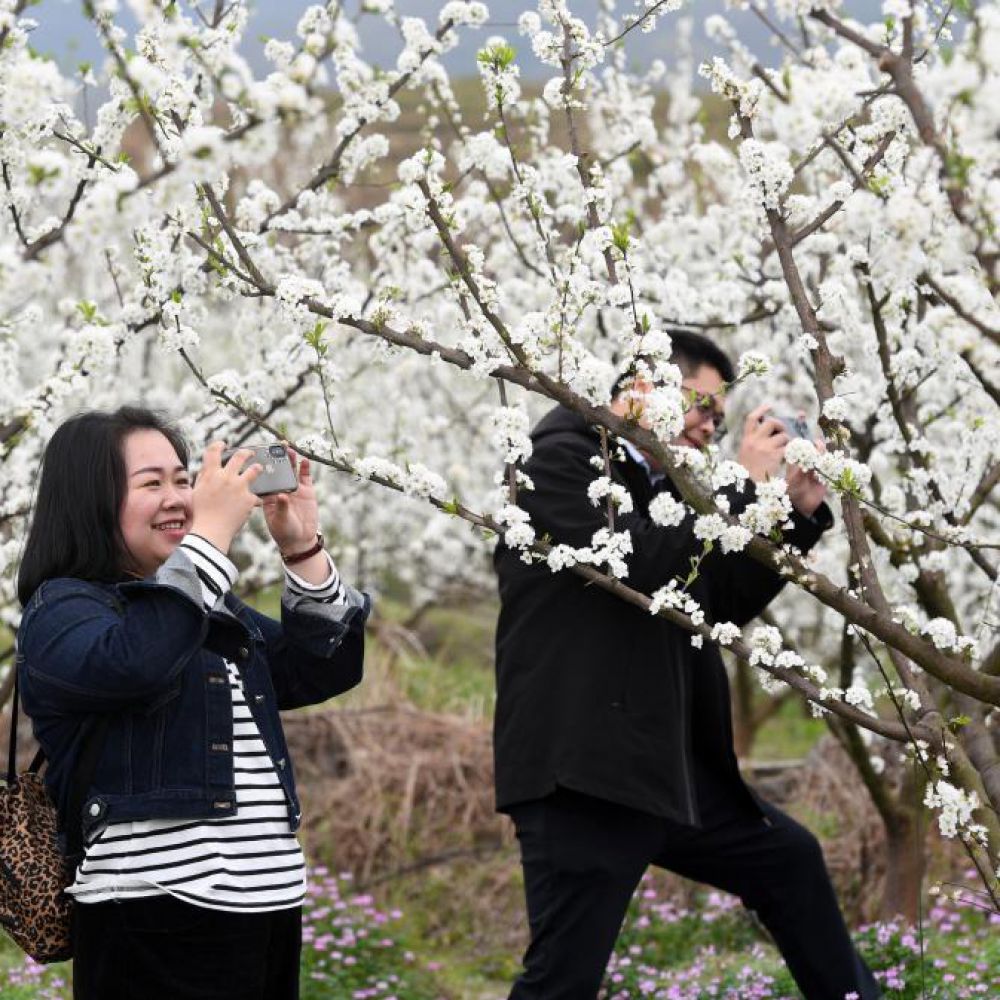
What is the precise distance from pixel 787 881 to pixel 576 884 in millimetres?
744

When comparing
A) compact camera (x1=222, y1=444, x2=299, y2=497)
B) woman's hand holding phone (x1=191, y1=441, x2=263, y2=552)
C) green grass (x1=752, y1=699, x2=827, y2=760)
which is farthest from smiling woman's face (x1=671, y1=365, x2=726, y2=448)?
green grass (x1=752, y1=699, x2=827, y2=760)

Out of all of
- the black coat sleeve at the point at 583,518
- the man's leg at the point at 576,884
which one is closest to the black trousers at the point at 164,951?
the man's leg at the point at 576,884

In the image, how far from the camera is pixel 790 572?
283 cm

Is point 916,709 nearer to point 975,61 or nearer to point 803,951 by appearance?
point 803,951

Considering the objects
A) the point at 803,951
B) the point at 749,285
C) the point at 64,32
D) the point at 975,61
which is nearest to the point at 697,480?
the point at 975,61

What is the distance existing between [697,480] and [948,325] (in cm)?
93

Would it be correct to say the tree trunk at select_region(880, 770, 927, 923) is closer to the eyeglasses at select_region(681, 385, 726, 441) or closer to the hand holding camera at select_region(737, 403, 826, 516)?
the eyeglasses at select_region(681, 385, 726, 441)

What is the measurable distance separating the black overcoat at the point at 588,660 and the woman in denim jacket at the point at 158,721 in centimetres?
77

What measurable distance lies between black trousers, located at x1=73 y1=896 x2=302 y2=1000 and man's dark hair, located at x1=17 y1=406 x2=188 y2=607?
2.10 ft

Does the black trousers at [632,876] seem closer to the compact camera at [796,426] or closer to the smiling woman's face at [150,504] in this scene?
the compact camera at [796,426]

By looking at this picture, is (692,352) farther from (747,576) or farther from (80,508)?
(80,508)

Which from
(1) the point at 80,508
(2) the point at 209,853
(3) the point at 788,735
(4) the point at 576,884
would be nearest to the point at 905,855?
(4) the point at 576,884

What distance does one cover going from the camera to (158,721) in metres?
2.83

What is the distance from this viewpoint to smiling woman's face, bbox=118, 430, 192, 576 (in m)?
3.01
